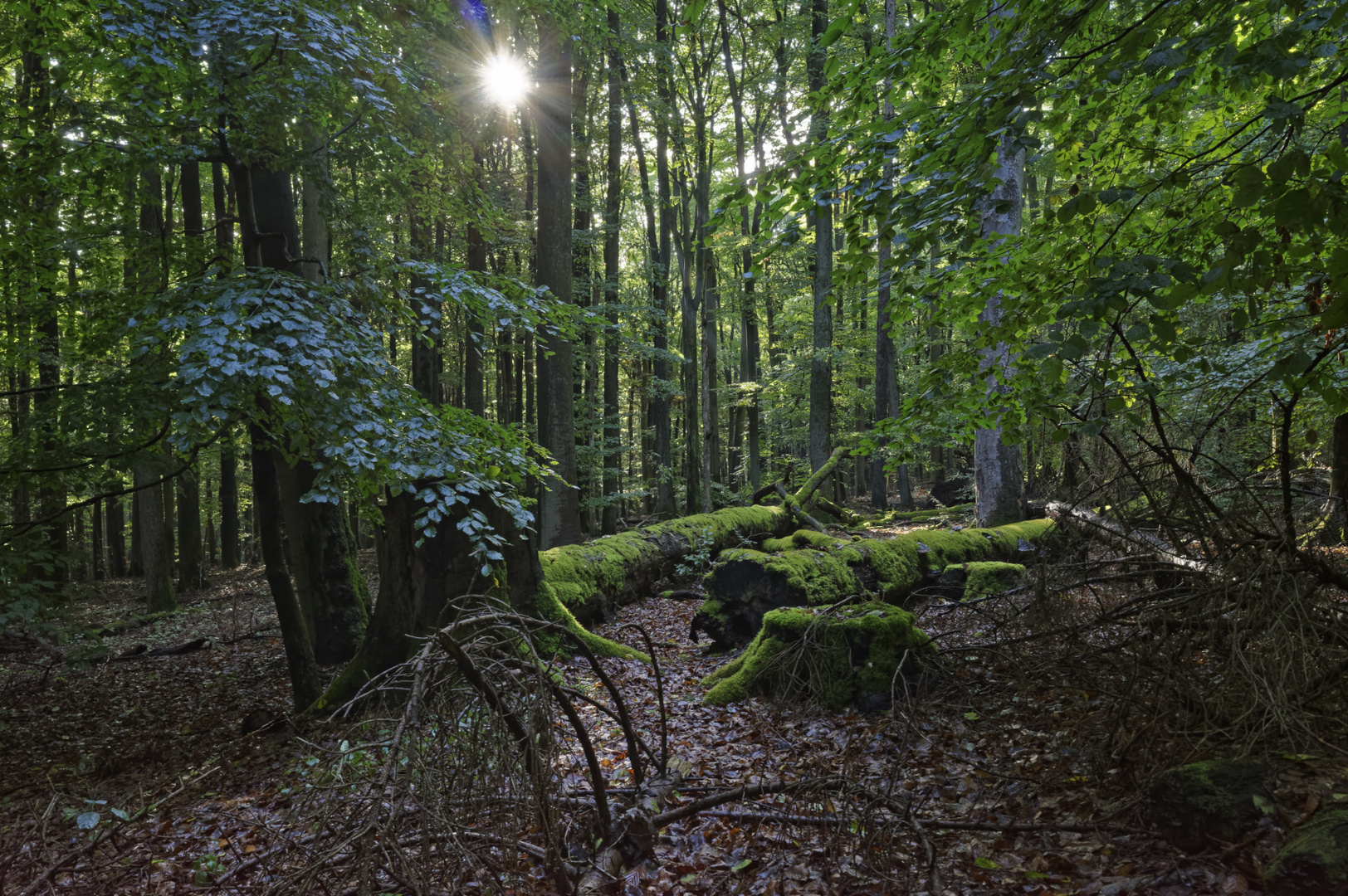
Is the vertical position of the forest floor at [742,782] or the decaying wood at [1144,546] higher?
the decaying wood at [1144,546]

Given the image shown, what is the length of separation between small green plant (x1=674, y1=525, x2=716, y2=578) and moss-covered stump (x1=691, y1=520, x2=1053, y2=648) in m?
2.82

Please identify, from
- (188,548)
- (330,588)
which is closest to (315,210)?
(330,588)

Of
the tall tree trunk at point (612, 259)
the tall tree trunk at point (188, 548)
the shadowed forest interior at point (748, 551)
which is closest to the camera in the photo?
the shadowed forest interior at point (748, 551)

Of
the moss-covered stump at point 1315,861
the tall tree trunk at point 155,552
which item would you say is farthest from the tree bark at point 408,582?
the tall tree trunk at point 155,552

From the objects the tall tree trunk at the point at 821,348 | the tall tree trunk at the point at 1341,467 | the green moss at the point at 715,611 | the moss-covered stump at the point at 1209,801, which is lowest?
the green moss at the point at 715,611

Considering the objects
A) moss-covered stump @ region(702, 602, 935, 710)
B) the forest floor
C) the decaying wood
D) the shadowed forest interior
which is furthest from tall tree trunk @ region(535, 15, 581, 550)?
the decaying wood

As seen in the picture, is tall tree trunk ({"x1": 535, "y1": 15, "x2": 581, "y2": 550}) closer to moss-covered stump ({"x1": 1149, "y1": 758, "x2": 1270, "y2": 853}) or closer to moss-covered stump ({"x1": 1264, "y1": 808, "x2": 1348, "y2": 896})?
moss-covered stump ({"x1": 1149, "y1": 758, "x2": 1270, "y2": 853})

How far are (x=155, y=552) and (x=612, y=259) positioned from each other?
41.6ft

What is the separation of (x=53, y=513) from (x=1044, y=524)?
12098mm

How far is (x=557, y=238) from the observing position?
1082 cm

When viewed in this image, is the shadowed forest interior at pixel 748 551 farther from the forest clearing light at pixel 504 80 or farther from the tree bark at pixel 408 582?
the forest clearing light at pixel 504 80

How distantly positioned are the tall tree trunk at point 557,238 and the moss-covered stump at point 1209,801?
875 centimetres

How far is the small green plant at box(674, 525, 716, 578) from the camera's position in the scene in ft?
36.1

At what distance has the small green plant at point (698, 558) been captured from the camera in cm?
1099
